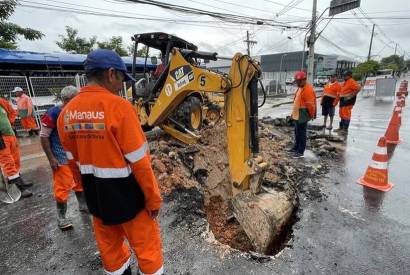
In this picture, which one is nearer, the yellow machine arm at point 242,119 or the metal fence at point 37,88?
the yellow machine arm at point 242,119

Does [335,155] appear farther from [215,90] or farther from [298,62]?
[298,62]

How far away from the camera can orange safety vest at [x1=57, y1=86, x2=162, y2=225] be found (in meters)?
1.59

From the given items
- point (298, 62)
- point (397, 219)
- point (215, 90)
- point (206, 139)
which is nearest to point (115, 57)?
point (215, 90)

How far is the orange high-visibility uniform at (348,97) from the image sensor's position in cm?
757

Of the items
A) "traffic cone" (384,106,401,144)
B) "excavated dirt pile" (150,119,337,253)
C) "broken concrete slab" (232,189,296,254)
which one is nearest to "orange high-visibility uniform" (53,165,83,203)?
"excavated dirt pile" (150,119,337,253)

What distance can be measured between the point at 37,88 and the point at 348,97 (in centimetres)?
1107

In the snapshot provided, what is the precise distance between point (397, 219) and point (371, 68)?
5152 cm

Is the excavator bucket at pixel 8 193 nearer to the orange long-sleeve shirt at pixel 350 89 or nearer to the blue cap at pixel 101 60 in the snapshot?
the blue cap at pixel 101 60

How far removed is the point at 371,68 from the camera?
148 feet

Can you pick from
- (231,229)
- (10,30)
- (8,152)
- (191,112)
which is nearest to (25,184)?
(8,152)

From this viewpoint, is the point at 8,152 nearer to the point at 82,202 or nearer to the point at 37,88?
the point at 82,202

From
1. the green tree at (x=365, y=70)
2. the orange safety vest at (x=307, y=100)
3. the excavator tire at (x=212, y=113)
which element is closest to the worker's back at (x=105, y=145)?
the orange safety vest at (x=307, y=100)

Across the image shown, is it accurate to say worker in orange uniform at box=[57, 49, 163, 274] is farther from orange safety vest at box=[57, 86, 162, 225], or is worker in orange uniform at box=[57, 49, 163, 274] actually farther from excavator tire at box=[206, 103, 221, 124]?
excavator tire at box=[206, 103, 221, 124]

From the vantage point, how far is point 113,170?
1.68 metres
